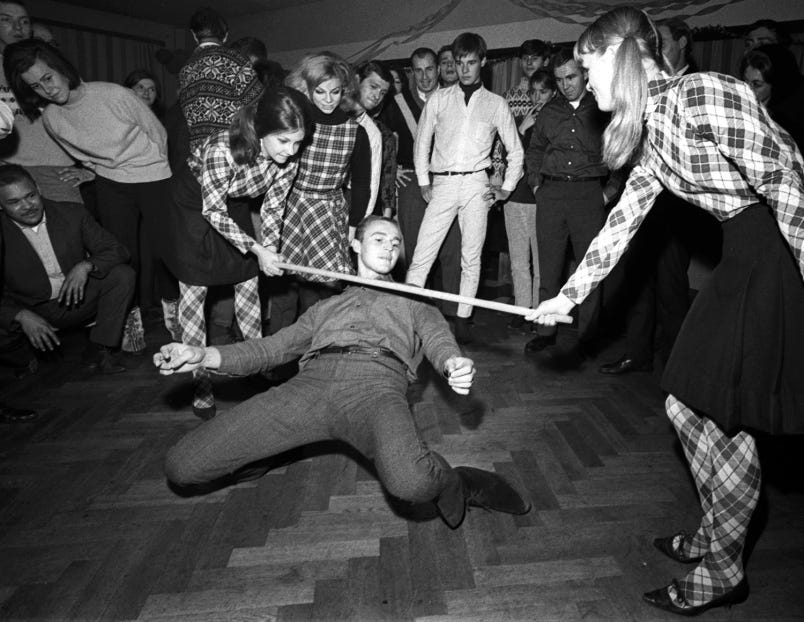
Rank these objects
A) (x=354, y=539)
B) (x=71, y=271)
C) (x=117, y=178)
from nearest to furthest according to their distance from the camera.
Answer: (x=354, y=539) < (x=71, y=271) < (x=117, y=178)

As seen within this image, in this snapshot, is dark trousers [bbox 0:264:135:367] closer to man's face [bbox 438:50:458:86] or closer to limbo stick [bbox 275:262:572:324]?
limbo stick [bbox 275:262:572:324]

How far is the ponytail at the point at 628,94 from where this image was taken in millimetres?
1588

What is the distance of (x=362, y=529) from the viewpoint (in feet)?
6.89

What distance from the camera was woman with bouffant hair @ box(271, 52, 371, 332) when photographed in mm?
2953

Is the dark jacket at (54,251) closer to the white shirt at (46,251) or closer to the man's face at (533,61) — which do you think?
the white shirt at (46,251)

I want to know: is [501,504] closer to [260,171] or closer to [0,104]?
[260,171]

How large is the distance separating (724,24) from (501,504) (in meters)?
4.77

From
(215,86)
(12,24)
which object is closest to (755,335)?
(215,86)

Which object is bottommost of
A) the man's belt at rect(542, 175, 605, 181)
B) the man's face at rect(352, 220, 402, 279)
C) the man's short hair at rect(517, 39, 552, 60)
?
the man's face at rect(352, 220, 402, 279)

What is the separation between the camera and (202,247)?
278cm

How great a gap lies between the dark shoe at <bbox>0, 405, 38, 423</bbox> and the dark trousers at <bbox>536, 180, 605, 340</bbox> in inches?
121

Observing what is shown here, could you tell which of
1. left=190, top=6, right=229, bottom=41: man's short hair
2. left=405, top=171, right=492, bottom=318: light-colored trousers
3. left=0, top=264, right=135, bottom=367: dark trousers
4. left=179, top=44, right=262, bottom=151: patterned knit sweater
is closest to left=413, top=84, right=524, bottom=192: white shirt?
left=405, top=171, right=492, bottom=318: light-colored trousers

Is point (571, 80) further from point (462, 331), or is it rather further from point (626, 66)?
point (626, 66)

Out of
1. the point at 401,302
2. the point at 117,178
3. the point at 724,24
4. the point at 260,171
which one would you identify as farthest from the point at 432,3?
the point at 401,302
